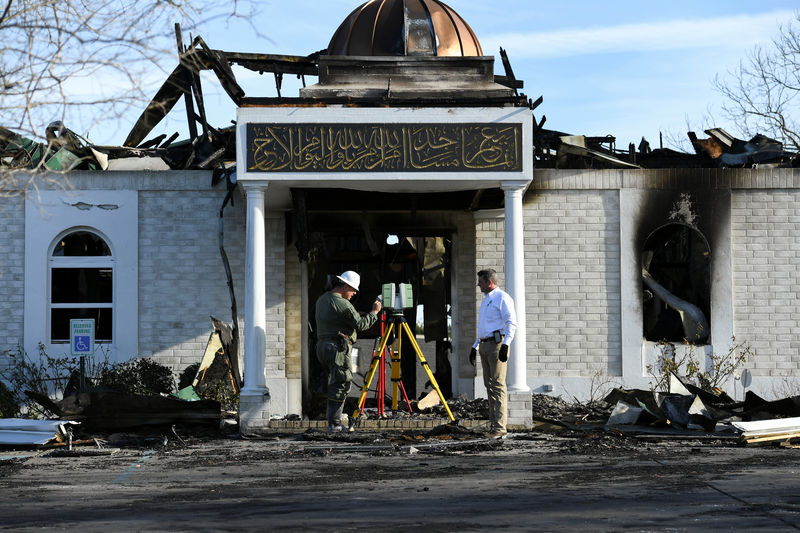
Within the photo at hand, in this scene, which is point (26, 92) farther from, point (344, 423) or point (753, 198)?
point (753, 198)

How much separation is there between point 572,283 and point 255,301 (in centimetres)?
573

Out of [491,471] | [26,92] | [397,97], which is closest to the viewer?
[26,92]

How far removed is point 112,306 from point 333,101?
5.63m

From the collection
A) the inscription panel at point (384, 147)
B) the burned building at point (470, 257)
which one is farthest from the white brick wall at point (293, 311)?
the inscription panel at point (384, 147)

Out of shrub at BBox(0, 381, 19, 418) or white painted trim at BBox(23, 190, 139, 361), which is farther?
white painted trim at BBox(23, 190, 139, 361)

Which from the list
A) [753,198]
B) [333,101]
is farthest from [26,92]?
[753,198]

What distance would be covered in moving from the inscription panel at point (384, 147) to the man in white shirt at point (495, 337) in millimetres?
2020

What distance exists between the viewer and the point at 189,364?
1738 centimetres

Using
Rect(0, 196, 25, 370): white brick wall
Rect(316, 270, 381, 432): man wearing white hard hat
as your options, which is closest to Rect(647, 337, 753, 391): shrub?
Rect(316, 270, 381, 432): man wearing white hard hat

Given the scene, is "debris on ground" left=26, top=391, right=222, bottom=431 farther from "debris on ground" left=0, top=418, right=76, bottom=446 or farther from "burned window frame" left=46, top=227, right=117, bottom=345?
"burned window frame" left=46, top=227, right=117, bottom=345

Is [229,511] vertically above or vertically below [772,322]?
below

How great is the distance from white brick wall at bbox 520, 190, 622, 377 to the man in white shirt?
12.9 ft

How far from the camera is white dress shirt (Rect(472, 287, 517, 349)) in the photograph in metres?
13.4

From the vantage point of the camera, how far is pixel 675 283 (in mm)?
17938
